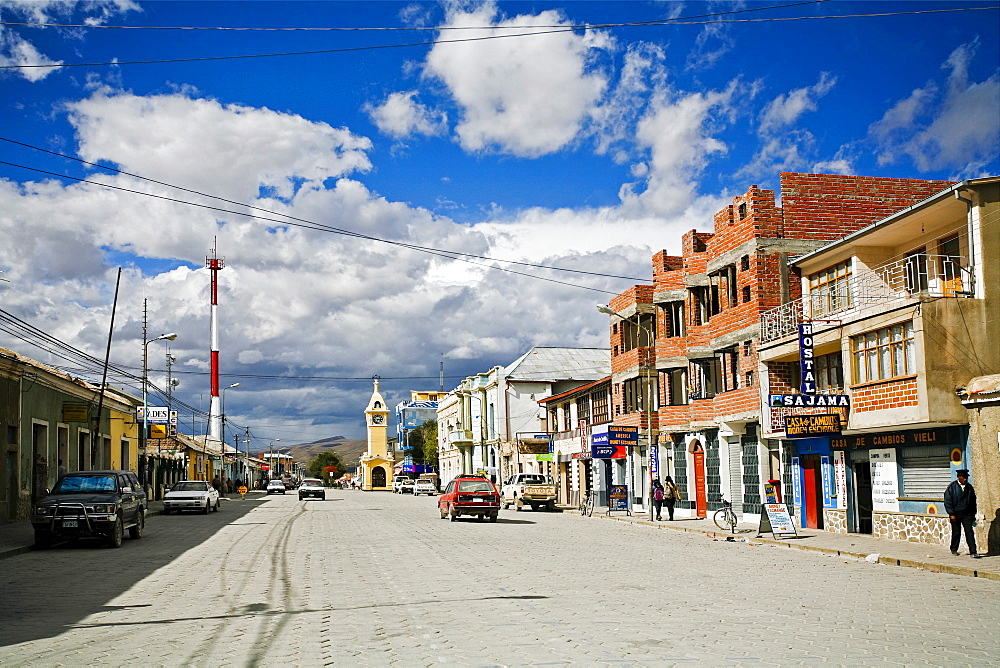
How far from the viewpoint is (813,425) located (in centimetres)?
2742

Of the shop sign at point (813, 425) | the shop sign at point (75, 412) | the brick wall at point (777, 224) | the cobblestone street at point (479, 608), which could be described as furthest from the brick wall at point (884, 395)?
the shop sign at point (75, 412)

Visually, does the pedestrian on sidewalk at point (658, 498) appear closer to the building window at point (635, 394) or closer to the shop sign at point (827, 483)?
the building window at point (635, 394)

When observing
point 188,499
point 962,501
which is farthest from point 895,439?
point 188,499

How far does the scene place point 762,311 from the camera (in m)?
33.4

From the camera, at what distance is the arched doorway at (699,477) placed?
40.1 meters

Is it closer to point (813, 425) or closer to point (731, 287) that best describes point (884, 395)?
point (813, 425)

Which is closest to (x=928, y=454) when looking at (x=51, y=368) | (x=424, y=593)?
(x=424, y=593)

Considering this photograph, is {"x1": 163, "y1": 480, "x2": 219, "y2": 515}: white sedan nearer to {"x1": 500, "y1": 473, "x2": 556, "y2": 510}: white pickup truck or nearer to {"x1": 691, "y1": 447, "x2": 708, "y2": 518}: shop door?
{"x1": 500, "y1": 473, "x2": 556, "y2": 510}: white pickup truck

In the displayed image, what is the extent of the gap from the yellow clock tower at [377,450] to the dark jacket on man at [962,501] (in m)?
115

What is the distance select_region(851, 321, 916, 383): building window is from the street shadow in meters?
18.1

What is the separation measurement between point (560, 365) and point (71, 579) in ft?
218

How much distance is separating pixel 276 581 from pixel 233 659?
690 centimetres

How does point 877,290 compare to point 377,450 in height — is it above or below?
above

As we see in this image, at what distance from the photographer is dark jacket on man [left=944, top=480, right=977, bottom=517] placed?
2008 centimetres
